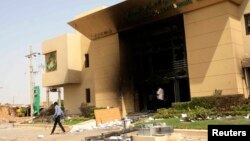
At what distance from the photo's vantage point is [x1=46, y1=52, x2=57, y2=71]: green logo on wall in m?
34.3

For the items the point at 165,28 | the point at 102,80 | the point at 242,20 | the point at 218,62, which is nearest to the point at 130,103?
the point at 102,80

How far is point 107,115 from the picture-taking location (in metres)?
24.0

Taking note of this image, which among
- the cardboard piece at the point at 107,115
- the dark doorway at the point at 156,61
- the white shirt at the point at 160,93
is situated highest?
the dark doorway at the point at 156,61

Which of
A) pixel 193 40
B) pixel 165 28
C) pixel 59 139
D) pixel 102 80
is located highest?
pixel 165 28

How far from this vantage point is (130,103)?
26.4 meters

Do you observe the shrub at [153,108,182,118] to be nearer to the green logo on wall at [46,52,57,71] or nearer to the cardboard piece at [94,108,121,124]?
the cardboard piece at [94,108,121,124]

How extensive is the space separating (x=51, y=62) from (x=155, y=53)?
1310 cm

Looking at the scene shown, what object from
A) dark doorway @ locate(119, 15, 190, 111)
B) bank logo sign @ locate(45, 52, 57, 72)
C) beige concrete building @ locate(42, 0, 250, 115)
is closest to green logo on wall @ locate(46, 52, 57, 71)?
bank logo sign @ locate(45, 52, 57, 72)

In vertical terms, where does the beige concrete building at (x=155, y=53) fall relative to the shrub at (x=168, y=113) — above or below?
above

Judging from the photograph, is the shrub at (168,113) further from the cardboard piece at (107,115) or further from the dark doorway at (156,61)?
the cardboard piece at (107,115)

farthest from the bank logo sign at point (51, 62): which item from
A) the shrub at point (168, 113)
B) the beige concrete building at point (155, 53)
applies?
the shrub at point (168, 113)

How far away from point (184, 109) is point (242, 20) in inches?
259

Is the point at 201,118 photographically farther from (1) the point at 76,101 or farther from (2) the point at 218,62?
(1) the point at 76,101

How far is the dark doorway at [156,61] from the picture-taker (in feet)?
77.9
